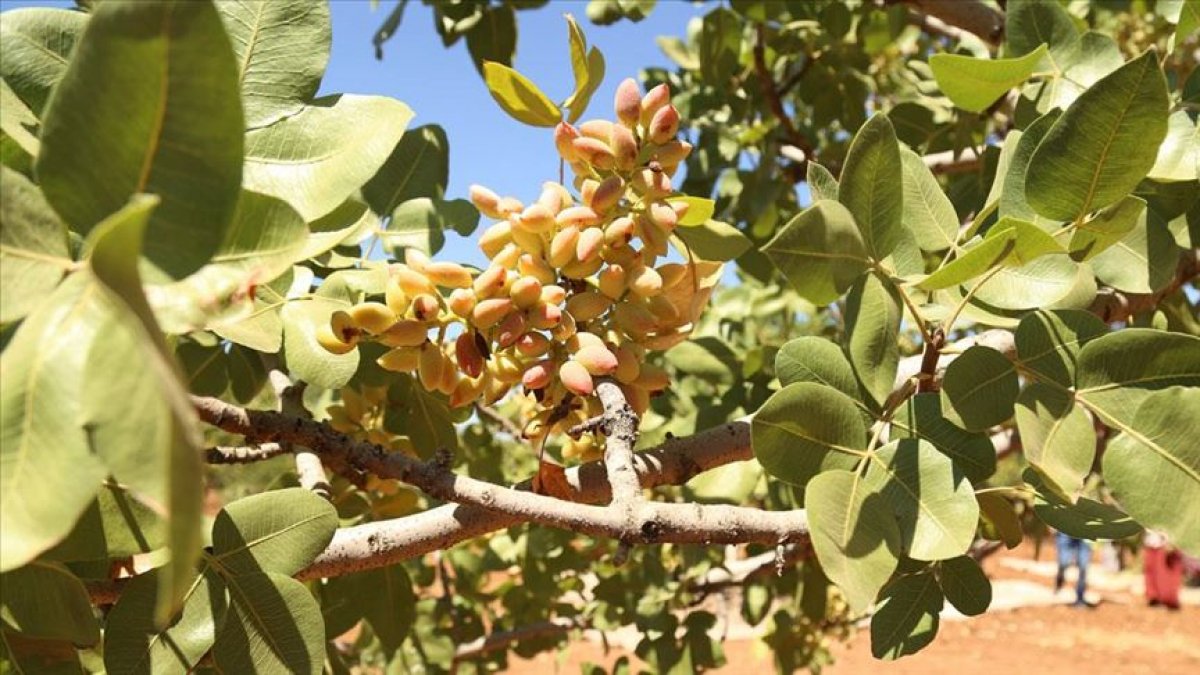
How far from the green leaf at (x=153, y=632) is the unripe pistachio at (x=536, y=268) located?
0.31 metres

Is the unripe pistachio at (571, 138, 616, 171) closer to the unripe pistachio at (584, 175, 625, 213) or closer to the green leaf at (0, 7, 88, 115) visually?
the unripe pistachio at (584, 175, 625, 213)

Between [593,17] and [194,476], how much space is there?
167cm

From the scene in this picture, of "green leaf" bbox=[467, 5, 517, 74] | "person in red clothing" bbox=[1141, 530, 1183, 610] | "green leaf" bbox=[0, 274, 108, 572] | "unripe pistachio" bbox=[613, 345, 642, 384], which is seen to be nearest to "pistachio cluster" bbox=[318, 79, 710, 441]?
"unripe pistachio" bbox=[613, 345, 642, 384]

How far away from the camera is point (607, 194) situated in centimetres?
74

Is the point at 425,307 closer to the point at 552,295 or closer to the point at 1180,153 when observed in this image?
the point at 552,295

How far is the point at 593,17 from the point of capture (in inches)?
74.5

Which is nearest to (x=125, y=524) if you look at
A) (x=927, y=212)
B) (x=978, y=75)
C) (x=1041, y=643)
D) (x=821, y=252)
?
(x=821, y=252)

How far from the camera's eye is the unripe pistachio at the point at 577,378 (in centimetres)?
72

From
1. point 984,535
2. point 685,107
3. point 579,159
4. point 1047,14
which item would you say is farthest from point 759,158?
point 579,159

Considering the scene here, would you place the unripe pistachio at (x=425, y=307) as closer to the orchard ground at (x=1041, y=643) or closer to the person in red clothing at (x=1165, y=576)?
the orchard ground at (x=1041, y=643)

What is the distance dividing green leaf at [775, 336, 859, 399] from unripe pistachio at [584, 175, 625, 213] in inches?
6.3

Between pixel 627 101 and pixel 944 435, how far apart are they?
33 cm

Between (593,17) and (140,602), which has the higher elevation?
(593,17)

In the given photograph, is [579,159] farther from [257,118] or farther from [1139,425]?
[1139,425]
